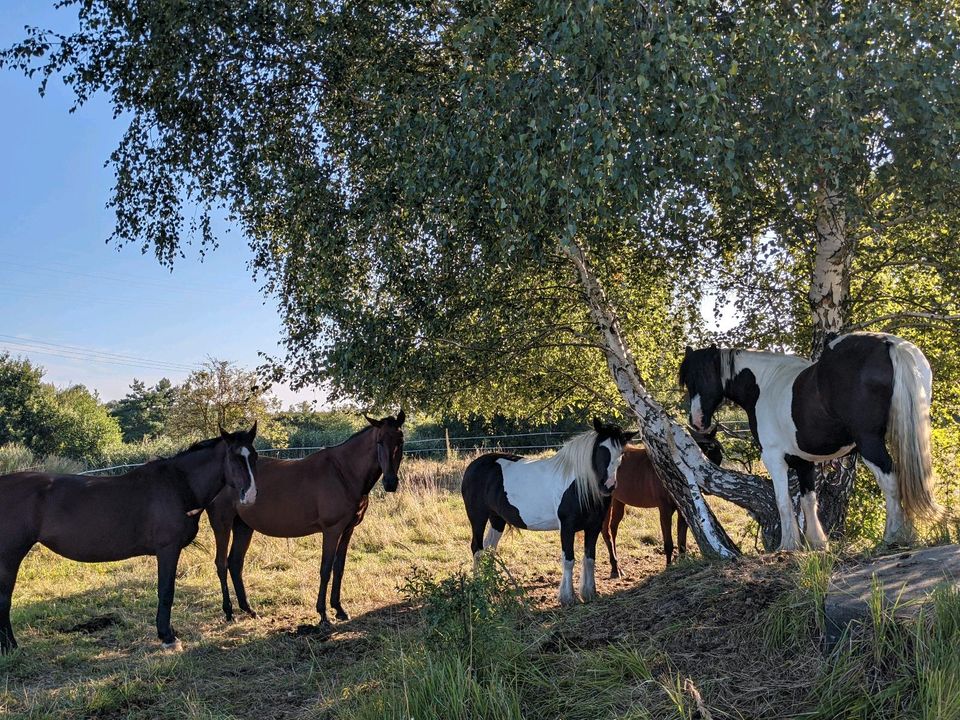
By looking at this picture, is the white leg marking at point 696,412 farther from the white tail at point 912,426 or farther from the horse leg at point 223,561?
the horse leg at point 223,561

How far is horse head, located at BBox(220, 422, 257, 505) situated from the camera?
7.25 metres

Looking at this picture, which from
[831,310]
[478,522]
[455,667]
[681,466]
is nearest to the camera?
[455,667]

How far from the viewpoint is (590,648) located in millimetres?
5027

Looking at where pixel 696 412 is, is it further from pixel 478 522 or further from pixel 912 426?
pixel 478 522

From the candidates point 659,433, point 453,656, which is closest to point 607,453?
point 659,433

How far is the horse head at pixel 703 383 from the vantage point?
7367 millimetres

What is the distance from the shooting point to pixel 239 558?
28.9 feet

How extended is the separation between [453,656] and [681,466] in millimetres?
4588

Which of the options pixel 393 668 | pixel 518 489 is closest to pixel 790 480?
pixel 518 489

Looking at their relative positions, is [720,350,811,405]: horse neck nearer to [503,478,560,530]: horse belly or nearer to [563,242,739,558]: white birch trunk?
[563,242,739,558]: white birch trunk

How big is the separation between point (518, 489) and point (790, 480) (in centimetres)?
285

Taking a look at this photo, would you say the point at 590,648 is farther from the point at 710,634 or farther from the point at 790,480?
the point at 790,480

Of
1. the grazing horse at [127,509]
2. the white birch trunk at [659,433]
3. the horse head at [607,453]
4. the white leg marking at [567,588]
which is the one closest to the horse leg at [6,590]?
the grazing horse at [127,509]

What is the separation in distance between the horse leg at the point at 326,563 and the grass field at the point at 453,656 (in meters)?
0.31
